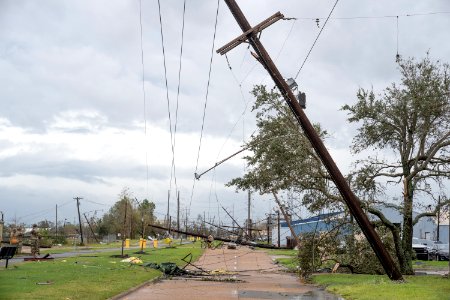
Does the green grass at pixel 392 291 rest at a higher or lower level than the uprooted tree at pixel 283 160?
lower

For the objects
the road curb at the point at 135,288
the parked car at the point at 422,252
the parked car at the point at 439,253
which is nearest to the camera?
the road curb at the point at 135,288

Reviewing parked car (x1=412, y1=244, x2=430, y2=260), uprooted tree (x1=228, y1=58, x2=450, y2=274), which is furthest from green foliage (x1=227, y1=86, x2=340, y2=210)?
parked car (x1=412, y1=244, x2=430, y2=260)

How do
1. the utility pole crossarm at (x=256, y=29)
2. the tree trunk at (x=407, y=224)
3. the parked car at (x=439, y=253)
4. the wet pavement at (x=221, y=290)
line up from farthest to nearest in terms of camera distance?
the parked car at (x=439, y=253)
the tree trunk at (x=407, y=224)
the utility pole crossarm at (x=256, y=29)
the wet pavement at (x=221, y=290)

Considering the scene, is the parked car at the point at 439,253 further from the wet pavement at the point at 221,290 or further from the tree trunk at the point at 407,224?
the wet pavement at the point at 221,290

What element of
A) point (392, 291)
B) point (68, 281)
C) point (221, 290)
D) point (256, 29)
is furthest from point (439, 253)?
point (68, 281)

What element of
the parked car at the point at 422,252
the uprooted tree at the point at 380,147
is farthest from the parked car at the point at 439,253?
the uprooted tree at the point at 380,147

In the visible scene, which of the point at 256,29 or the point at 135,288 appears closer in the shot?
the point at 135,288

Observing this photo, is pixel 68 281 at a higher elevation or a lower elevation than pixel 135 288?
higher

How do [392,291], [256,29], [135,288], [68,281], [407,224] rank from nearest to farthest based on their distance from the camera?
1. [392,291]
2. [68,281]
3. [135,288]
4. [256,29]
5. [407,224]

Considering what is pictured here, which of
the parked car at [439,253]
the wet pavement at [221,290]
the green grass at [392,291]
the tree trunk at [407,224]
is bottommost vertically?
the parked car at [439,253]

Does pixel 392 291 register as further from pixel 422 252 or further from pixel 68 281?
pixel 422 252

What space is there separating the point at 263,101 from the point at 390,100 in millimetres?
6057

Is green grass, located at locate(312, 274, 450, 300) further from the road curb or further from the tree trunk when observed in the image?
the road curb

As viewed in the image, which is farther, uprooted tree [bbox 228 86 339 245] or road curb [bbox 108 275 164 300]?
uprooted tree [bbox 228 86 339 245]
